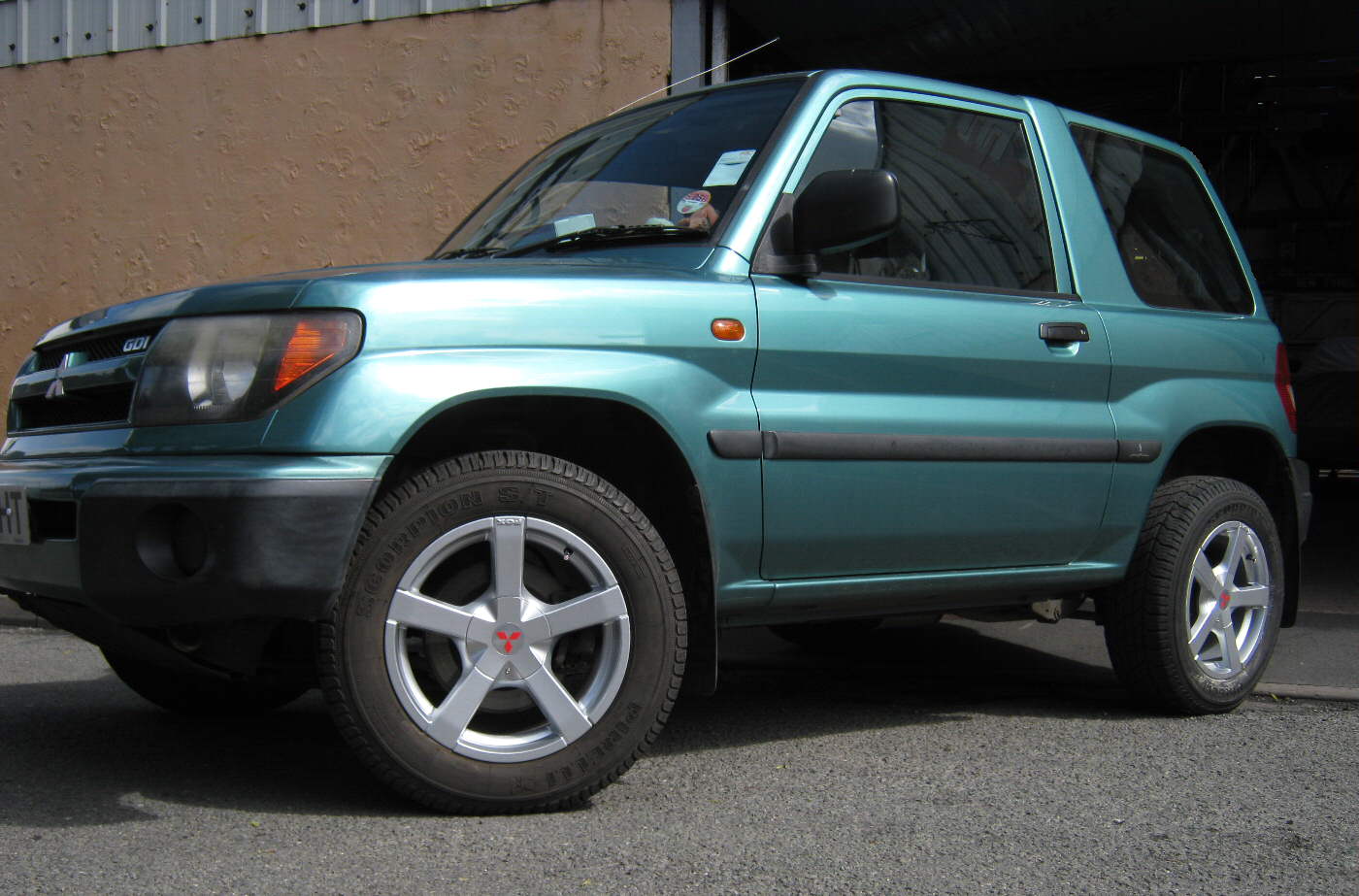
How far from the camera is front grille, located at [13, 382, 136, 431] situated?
3.03 m

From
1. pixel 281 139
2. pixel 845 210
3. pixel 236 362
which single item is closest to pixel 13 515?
pixel 236 362

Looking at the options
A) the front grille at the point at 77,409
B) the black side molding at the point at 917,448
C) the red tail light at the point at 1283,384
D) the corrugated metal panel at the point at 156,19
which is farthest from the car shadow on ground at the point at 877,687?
the corrugated metal panel at the point at 156,19

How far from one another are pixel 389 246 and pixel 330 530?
5.98 metres

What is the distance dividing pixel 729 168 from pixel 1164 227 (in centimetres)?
179

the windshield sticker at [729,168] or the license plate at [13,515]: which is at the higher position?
the windshield sticker at [729,168]

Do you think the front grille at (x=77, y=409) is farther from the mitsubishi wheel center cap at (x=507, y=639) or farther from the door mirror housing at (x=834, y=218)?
the door mirror housing at (x=834, y=218)

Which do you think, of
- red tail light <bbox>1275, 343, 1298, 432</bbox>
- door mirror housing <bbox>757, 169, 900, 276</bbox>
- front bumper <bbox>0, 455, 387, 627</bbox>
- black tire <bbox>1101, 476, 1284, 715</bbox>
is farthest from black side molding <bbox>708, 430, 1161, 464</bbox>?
front bumper <bbox>0, 455, 387, 627</bbox>

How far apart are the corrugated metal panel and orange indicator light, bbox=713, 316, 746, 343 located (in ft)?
18.1

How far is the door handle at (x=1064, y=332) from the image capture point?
3.86 meters

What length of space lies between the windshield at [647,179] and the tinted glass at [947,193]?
21 cm

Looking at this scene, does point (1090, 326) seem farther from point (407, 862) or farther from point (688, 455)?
point (407, 862)

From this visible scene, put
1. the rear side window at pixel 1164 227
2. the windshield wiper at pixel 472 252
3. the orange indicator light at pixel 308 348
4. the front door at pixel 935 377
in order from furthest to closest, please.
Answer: the rear side window at pixel 1164 227 < the windshield wiper at pixel 472 252 < the front door at pixel 935 377 < the orange indicator light at pixel 308 348

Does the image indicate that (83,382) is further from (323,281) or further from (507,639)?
(507,639)

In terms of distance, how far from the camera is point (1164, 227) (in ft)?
14.9
